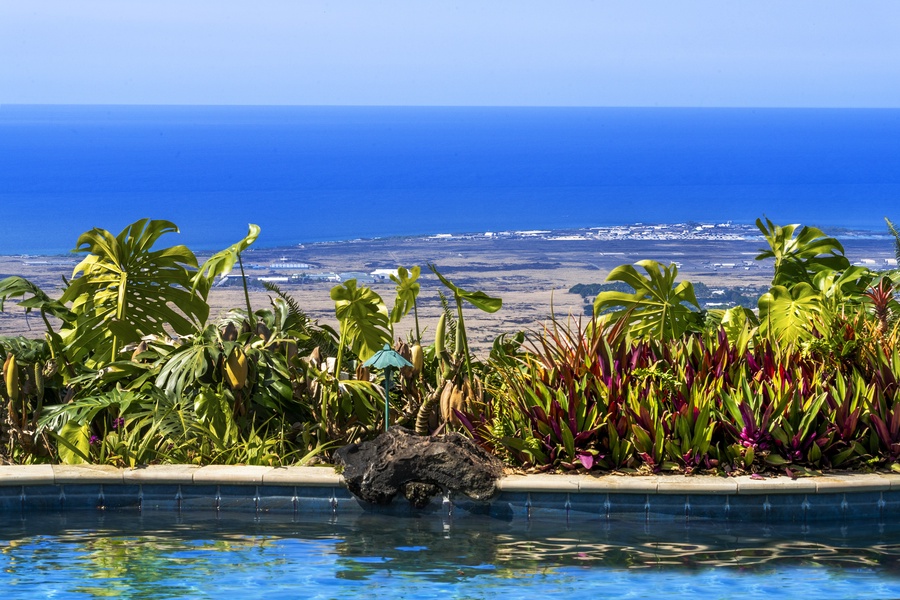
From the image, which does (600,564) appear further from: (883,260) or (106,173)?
(106,173)

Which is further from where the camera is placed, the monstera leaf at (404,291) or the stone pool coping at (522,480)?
the monstera leaf at (404,291)

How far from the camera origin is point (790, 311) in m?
7.81

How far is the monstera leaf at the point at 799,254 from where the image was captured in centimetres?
845

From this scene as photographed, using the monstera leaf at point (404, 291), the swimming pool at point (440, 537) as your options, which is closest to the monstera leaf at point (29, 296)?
the swimming pool at point (440, 537)

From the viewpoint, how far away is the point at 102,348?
761 centimetres

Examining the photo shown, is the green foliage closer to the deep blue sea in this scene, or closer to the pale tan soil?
the pale tan soil

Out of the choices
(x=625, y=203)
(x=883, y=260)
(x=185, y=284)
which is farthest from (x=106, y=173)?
(x=185, y=284)

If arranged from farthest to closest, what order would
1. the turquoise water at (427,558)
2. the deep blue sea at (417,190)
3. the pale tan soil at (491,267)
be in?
the deep blue sea at (417,190)
the pale tan soil at (491,267)
the turquoise water at (427,558)

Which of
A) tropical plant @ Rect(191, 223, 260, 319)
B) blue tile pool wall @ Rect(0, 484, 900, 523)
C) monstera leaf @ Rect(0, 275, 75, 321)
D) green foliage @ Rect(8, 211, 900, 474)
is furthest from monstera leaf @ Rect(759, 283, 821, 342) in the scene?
monstera leaf @ Rect(0, 275, 75, 321)

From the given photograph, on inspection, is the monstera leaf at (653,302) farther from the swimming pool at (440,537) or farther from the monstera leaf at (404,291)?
the swimming pool at (440,537)

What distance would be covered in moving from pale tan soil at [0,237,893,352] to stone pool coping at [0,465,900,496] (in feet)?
75.2

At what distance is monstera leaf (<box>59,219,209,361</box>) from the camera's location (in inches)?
296

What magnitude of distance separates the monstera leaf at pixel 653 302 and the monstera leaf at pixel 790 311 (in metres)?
0.49

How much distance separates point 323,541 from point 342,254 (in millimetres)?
56034
